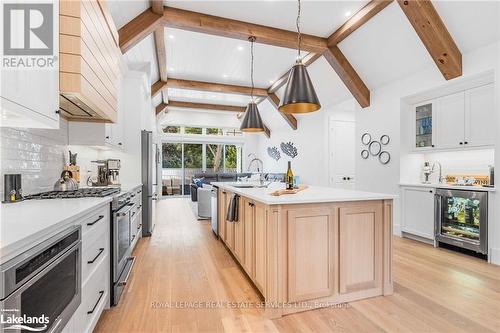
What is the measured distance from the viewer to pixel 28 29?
1.49 metres

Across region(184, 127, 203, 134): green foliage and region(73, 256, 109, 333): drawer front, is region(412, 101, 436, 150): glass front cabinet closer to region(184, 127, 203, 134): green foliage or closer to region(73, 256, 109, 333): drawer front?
region(73, 256, 109, 333): drawer front

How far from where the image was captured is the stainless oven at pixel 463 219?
10.2ft

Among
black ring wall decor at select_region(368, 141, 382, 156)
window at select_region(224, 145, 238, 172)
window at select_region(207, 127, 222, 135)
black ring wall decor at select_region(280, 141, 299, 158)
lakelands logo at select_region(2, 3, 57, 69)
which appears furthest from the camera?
window at select_region(224, 145, 238, 172)

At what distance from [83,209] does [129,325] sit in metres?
1.00

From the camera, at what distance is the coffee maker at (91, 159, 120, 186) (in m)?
3.37

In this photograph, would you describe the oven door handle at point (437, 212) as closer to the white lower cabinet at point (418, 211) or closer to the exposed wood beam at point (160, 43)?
the white lower cabinet at point (418, 211)

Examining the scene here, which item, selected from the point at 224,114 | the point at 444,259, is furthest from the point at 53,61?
the point at 224,114

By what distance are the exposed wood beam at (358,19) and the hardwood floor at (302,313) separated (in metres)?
3.27

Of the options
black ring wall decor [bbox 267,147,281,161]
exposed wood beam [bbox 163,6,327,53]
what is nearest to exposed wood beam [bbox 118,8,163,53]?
exposed wood beam [bbox 163,6,327,53]

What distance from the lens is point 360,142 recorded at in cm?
512

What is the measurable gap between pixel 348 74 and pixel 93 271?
15.7 feet

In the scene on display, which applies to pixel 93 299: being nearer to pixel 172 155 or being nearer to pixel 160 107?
pixel 160 107

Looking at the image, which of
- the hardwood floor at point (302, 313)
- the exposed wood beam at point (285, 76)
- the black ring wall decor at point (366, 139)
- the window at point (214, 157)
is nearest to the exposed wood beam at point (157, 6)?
the exposed wood beam at point (285, 76)

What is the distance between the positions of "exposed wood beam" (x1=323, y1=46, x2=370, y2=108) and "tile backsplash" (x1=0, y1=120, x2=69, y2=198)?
4199 millimetres
